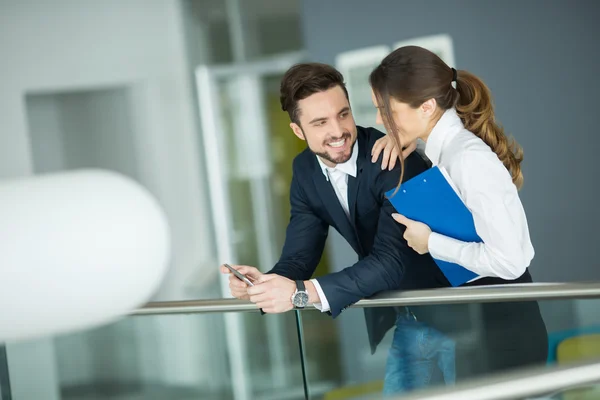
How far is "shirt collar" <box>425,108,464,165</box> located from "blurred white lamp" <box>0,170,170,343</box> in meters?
1.63

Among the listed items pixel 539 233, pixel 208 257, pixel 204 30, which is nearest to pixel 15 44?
pixel 204 30

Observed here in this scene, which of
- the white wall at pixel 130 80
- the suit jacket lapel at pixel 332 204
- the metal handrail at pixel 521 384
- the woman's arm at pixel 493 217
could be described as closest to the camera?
the metal handrail at pixel 521 384

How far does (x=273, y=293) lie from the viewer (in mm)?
2225

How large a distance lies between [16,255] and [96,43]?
6023mm

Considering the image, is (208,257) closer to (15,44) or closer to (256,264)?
(256,264)

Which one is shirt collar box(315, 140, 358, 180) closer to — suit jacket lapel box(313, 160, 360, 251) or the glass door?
suit jacket lapel box(313, 160, 360, 251)

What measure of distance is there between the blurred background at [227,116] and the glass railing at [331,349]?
0.07 feet

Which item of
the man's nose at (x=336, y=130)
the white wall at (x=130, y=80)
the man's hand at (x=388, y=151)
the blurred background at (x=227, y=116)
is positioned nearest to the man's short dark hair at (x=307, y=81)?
the man's nose at (x=336, y=130)

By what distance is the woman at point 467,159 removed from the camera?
2.04m

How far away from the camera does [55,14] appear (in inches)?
242

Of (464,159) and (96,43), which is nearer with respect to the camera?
(464,159)

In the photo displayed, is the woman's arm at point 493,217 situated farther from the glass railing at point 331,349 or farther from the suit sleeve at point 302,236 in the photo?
the suit sleeve at point 302,236

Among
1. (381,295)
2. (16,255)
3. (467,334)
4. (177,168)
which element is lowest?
(467,334)

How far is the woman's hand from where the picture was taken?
2.20 meters
